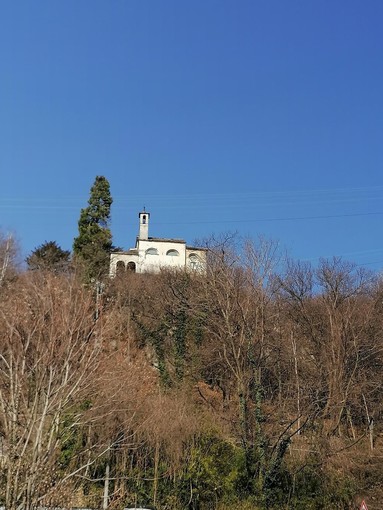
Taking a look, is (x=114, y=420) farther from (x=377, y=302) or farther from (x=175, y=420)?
(x=377, y=302)

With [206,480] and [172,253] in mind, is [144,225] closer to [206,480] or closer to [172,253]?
[172,253]

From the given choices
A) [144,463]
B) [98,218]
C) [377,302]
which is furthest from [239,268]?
[98,218]

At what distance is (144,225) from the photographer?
4612cm

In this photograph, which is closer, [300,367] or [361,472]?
[361,472]

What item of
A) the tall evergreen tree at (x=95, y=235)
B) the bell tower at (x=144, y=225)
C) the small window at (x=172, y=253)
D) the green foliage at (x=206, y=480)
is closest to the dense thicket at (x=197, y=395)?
A: the green foliage at (x=206, y=480)

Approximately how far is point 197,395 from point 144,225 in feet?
79.2

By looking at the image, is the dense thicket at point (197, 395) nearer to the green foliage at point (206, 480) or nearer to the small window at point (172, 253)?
the green foliage at point (206, 480)

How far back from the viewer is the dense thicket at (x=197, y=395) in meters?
9.49

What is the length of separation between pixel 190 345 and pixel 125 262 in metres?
13.8

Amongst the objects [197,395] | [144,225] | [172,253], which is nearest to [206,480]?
[197,395]

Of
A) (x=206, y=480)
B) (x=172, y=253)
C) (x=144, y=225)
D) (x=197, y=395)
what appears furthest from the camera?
(x=144, y=225)

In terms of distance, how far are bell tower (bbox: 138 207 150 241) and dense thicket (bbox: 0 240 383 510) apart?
1436 cm

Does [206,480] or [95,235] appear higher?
[95,235]

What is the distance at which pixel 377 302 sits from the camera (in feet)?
96.7
